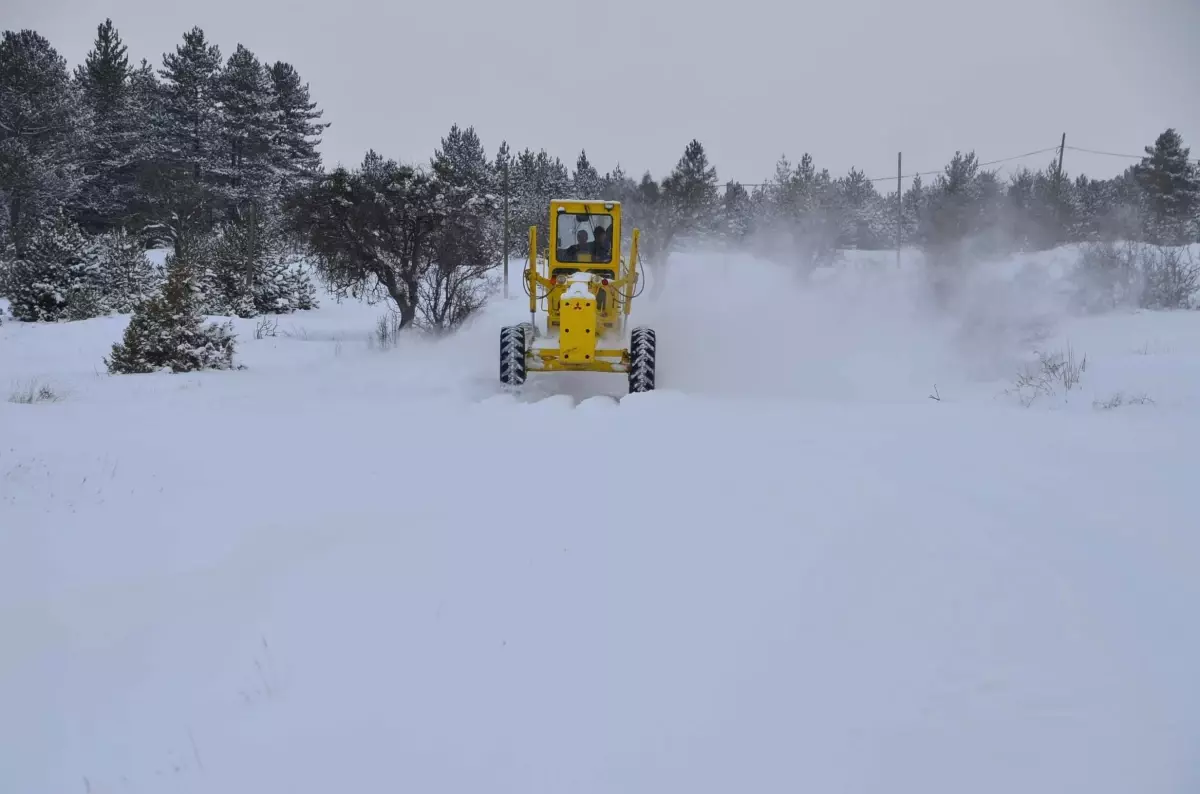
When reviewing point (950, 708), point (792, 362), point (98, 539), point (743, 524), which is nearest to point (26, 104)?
point (792, 362)

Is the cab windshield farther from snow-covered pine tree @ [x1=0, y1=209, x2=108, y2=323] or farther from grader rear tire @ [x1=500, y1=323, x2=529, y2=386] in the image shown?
snow-covered pine tree @ [x1=0, y1=209, x2=108, y2=323]

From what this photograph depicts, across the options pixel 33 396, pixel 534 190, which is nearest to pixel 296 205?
pixel 33 396

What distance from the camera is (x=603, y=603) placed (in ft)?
13.1

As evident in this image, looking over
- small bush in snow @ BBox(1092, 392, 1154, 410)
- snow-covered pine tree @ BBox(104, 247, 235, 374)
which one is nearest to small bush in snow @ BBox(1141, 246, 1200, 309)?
small bush in snow @ BBox(1092, 392, 1154, 410)

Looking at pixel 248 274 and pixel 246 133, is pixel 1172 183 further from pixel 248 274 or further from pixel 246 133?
pixel 246 133

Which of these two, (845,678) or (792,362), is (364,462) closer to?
(845,678)

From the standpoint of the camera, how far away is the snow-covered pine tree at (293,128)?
140 feet

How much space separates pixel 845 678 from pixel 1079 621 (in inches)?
48.3

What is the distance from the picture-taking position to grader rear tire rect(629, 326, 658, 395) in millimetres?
10547

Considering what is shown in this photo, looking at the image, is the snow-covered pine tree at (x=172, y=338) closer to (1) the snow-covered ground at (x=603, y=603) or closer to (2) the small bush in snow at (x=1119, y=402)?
(1) the snow-covered ground at (x=603, y=603)

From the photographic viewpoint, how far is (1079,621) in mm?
3604

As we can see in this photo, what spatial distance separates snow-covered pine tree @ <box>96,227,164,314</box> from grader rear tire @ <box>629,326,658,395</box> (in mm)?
17595

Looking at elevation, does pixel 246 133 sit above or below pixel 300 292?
above

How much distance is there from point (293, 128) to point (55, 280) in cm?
2678
